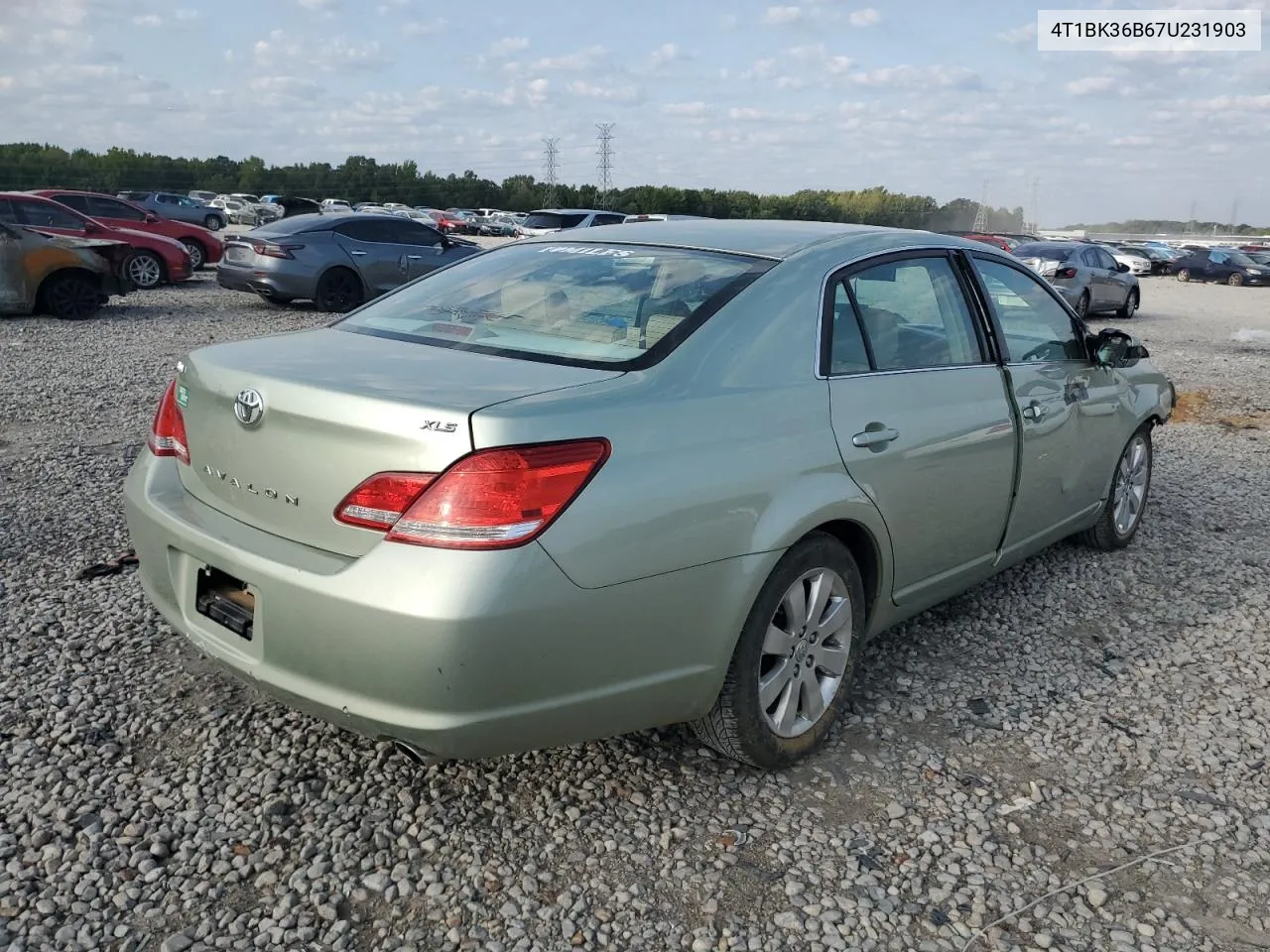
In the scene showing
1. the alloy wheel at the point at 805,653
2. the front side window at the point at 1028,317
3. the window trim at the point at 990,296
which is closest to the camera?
the alloy wheel at the point at 805,653

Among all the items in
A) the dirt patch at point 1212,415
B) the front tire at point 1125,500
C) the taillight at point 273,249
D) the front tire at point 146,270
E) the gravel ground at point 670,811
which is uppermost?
the taillight at point 273,249

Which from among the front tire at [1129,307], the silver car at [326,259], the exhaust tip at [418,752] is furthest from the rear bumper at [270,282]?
the front tire at [1129,307]

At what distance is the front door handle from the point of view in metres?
3.14

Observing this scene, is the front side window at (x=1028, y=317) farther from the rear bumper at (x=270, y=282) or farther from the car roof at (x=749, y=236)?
the rear bumper at (x=270, y=282)

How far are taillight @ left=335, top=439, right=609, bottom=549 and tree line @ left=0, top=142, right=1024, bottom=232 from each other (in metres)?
60.6

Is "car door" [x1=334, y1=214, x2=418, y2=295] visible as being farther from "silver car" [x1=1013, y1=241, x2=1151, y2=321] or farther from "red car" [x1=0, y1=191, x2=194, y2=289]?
"silver car" [x1=1013, y1=241, x2=1151, y2=321]

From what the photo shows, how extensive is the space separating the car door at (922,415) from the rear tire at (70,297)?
1192 centimetres

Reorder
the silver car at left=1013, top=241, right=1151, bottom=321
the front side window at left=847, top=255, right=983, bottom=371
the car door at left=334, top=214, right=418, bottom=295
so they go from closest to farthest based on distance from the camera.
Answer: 1. the front side window at left=847, top=255, right=983, bottom=371
2. the car door at left=334, top=214, right=418, bottom=295
3. the silver car at left=1013, top=241, right=1151, bottom=321

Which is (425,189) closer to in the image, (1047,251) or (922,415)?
(1047,251)

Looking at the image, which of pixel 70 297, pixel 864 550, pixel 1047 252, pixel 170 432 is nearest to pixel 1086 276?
pixel 1047 252

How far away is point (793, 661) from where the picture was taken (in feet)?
10.2

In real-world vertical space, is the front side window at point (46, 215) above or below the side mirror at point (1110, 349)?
above

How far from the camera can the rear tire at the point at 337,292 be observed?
45.3 ft

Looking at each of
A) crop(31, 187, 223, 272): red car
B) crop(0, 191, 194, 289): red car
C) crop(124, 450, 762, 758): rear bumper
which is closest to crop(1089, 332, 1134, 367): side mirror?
crop(124, 450, 762, 758): rear bumper
